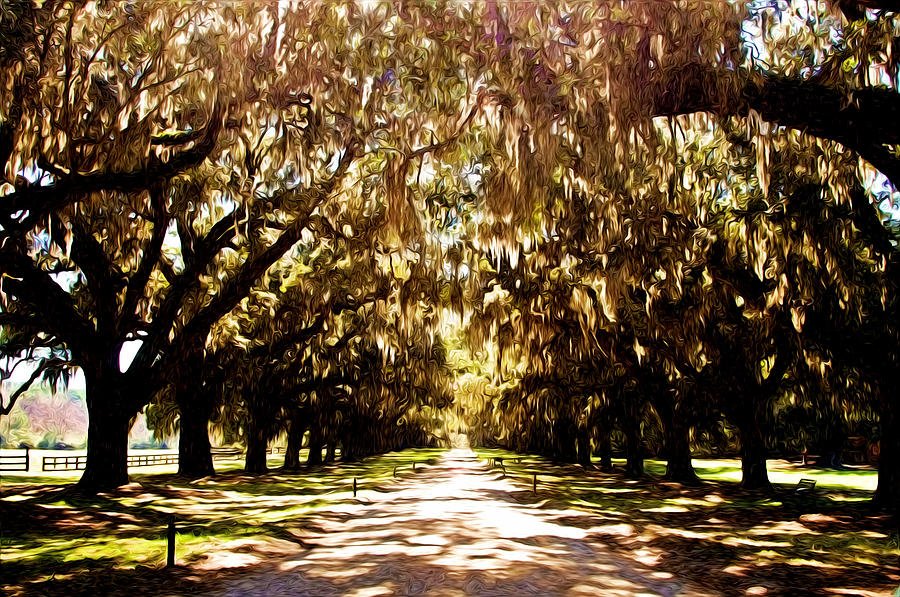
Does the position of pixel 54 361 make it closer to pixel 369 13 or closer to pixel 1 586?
pixel 1 586

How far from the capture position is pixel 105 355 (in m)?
22.1

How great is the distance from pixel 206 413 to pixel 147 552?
20102mm

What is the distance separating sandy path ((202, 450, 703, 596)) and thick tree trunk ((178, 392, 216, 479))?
14.0 m

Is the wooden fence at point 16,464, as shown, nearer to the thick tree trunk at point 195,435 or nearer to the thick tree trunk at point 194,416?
the thick tree trunk at point 195,435

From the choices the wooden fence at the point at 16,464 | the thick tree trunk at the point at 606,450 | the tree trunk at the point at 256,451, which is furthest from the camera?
the wooden fence at the point at 16,464

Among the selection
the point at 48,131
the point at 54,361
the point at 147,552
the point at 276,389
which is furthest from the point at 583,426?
the point at 48,131

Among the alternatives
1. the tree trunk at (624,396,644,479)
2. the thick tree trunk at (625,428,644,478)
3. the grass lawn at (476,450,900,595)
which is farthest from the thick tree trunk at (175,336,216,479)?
the thick tree trunk at (625,428,644,478)

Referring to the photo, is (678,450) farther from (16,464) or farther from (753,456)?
(16,464)

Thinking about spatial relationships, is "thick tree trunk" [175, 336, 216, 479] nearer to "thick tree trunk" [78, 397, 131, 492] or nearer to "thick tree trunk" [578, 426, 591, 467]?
"thick tree trunk" [78, 397, 131, 492]

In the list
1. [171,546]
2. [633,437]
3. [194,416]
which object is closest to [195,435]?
[194,416]

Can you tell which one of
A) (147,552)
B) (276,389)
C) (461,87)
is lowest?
(147,552)

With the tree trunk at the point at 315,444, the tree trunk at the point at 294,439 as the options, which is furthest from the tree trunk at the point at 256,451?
the tree trunk at the point at 315,444

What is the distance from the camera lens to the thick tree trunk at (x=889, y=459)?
756 inches

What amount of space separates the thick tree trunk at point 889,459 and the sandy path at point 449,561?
26.5 ft
